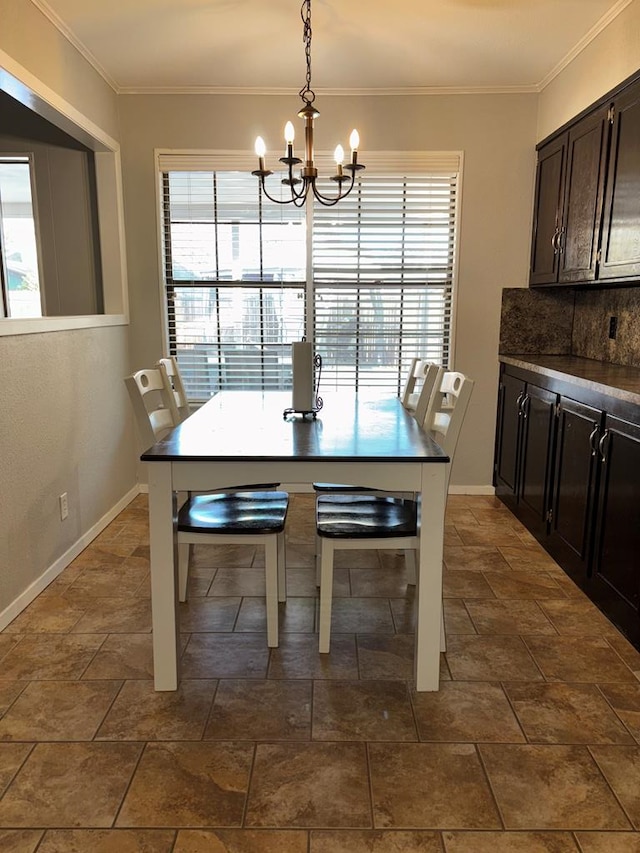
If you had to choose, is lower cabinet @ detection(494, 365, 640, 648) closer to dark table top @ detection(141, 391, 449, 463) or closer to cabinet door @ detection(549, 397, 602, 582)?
cabinet door @ detection(549, 397, 602, 582)

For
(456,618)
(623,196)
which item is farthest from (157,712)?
(623,196)

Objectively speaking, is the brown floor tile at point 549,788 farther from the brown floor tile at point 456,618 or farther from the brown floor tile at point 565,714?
the brown floor tile at point 456,618

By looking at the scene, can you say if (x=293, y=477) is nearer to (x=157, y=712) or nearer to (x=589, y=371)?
(x=157, y=712)

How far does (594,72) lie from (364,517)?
2527 millimetres

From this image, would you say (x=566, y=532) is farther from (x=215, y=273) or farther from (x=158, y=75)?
(x=158, y=75)

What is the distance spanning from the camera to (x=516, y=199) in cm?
395

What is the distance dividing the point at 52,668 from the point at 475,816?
147 centimetres

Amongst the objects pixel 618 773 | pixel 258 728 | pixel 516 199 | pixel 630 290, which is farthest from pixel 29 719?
pixel 516 199

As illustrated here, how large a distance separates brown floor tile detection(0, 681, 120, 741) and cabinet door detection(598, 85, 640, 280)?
264 centimetres

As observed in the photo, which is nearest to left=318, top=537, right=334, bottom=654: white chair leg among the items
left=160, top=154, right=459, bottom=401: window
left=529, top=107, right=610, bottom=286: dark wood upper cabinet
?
left=529, top=107, right=610, bottom=286: dark wood upper cabinet

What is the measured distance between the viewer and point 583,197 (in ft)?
10.6

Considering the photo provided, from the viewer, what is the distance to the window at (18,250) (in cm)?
425

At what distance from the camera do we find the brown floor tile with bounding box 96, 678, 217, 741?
1865 millimetres

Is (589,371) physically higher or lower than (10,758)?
higher
